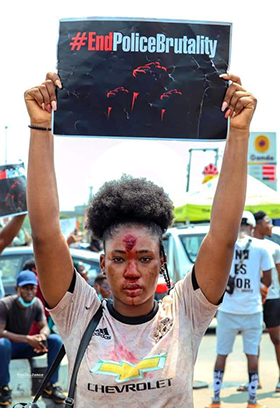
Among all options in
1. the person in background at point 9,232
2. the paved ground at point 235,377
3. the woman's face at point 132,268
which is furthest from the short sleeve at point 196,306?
the paved ground at point 235,377

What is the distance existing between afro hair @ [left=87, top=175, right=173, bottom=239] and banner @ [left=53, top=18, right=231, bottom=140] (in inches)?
11.1

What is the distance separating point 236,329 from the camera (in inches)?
290

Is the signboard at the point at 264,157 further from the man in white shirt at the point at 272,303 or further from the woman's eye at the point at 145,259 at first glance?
the woman's eye at the point at 145,259

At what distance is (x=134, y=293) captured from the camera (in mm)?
2590

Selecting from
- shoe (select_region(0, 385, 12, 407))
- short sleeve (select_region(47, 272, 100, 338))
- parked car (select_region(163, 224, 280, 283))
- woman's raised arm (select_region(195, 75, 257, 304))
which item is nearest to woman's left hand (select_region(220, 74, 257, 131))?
woman's raised arm (select_region(195, 75, 257, 304))

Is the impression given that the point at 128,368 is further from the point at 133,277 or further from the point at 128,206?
the point at 128,206

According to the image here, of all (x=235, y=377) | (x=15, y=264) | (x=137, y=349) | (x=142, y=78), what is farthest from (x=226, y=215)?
(x=15, y=264)

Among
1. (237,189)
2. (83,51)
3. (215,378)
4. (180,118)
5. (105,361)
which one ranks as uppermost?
(83,51)

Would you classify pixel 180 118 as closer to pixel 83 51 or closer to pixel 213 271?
pixel 83 51

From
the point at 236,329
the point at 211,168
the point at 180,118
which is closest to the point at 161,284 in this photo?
the point at 236,329

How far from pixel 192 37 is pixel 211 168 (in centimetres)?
2537

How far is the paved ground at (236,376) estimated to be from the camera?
297 inches

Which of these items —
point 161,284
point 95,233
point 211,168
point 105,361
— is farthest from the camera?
point 211,168

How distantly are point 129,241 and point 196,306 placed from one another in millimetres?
358
